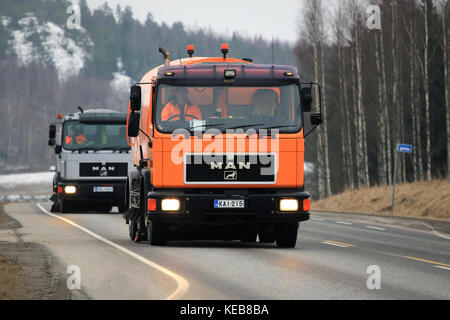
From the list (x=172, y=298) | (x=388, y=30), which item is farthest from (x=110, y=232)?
(x=388, y=30)

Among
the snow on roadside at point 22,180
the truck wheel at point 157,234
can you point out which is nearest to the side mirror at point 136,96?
the truck wheel at point 157,234

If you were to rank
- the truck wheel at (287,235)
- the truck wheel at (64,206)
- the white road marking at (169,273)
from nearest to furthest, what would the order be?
1. the white road marking at (169,273)
2. the truck wheel at (287,235)
3. the truck wheel at (64,206)

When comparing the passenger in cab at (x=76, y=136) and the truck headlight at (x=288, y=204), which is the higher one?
the passenger in cab at (x=76, y=136)

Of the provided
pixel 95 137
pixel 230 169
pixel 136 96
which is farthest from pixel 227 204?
pixel 95 137

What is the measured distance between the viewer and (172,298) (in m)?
10.3

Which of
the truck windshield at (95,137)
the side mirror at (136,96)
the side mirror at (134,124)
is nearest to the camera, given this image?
the side mirror at (136,96)

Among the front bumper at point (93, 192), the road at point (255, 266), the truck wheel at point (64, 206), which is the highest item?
the front bumper at point (93, 192)

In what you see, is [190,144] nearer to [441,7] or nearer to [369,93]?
[441,7]

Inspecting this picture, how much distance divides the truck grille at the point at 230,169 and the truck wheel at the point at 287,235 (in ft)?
4.96

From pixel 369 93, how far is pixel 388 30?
7.91 meters

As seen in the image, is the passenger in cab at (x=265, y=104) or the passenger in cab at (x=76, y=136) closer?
the passenger in cab at (x=265, y=104)

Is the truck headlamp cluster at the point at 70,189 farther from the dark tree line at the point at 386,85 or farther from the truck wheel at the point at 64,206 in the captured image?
the dark tree line at the point at 386,85

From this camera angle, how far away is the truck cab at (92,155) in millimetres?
31656

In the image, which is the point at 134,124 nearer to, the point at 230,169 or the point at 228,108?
the point at 228,108
